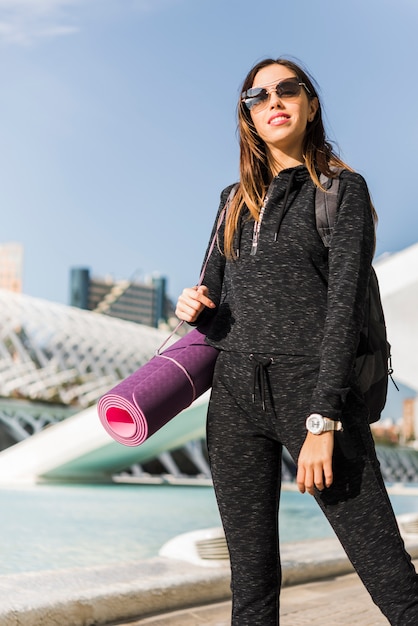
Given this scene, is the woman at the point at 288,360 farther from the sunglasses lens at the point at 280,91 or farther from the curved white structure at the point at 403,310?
the curved white structure at the point at 403,310

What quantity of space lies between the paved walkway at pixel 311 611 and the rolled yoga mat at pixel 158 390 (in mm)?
1565

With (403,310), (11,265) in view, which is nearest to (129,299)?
(11,265)

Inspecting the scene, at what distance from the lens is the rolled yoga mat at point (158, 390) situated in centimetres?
185

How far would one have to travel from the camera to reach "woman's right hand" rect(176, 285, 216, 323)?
186cm

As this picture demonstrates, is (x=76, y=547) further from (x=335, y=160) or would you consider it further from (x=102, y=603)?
(x=335, y=160)

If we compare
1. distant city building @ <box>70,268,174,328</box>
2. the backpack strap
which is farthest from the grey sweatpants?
distant city building @ <box>70,268,174,328</box>

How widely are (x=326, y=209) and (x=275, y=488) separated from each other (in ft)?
1.88

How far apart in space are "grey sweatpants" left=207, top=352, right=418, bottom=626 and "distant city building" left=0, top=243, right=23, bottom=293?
131157mm

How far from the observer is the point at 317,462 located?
1629 millimetres

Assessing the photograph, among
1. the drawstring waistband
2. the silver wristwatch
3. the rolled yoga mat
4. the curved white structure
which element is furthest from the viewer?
the curved white structure

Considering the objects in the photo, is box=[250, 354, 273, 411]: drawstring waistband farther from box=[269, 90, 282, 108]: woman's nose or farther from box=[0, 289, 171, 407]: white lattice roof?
box=[0, 289, 171, 407]: white lattice roof

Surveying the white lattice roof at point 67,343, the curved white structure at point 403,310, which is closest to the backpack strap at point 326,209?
the curved white structure at point 403,310

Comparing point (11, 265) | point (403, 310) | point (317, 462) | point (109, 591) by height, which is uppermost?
point (317, 462)

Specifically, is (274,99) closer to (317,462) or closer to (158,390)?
(158,390)
